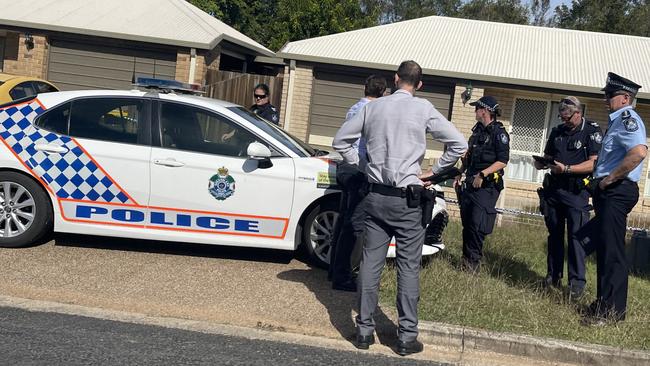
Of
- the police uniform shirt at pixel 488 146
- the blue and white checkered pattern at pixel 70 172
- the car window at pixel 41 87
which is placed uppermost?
the car window at pixel 41 87

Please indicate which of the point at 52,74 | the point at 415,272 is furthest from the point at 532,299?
the point at 52,74

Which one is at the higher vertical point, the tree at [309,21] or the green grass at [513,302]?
the tree at [309,21]

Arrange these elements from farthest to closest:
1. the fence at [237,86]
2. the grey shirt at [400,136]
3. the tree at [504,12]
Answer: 1. the tree at [504,12]
2. the fence at [237,86]
3. the grey shirt at [400,136]

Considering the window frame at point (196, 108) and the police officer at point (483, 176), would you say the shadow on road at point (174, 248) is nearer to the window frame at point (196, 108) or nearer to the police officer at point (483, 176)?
the window frame at point (196, 108)

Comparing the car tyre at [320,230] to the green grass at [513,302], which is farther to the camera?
the car tyre at [320,230]

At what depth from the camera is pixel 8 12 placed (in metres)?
17.1

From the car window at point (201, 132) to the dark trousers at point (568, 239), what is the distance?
2553mm

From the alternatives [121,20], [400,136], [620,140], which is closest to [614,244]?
[620,140]

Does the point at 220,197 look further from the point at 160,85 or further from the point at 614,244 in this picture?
the point at 614,244

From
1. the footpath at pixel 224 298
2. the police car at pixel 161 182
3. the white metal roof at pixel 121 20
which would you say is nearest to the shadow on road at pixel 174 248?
the footpath at pixel 224 298

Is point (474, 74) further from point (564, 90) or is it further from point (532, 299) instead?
point (532, 299)

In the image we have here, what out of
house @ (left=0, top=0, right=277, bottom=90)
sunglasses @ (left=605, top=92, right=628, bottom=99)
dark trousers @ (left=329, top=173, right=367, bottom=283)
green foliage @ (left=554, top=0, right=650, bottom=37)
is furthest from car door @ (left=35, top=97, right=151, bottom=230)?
green foliage @ (left=554, top=0, right=650, bottom=37)

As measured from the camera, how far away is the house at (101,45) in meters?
16.3

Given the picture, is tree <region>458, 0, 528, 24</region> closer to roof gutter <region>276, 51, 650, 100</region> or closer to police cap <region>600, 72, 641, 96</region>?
roof gutter <region>276, 51, 650, 100</region>
